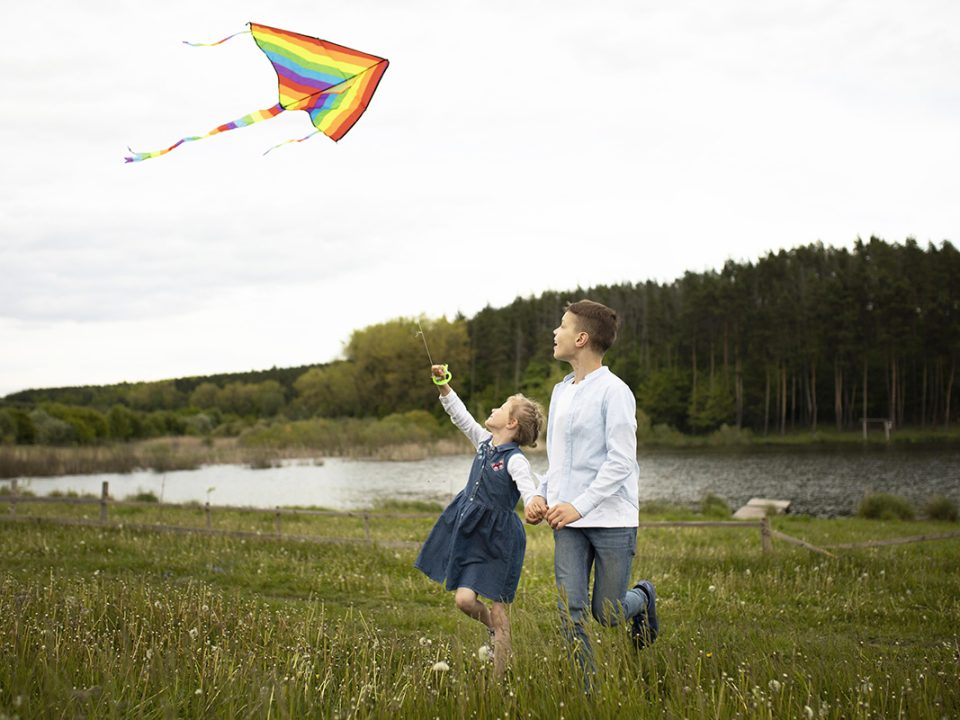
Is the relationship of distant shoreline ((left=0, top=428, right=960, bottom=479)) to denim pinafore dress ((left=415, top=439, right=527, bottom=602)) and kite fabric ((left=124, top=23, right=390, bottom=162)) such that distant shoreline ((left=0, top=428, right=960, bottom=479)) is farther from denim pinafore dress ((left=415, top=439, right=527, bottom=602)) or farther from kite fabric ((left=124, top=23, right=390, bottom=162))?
denim pinafore dress ((left=415, top=439, right=527, bottom=602))

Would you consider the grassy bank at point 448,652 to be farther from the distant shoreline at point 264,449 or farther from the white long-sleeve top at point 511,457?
the distant shoreline at point 264,449

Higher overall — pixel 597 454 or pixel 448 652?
pixel 597 454

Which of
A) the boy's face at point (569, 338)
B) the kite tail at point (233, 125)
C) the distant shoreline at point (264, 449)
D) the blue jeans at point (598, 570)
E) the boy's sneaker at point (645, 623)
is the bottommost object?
the distant shoreline at point (264, 449)

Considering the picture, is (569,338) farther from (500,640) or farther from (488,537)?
(500,640)

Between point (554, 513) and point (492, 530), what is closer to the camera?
point (554, 513)

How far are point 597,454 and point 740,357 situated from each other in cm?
6837

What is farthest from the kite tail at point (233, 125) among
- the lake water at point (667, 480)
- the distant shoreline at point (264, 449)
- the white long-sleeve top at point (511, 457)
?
the distant shoreline at point (264, 449)

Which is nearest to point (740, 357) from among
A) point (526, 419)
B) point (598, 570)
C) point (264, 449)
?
point (264, 449)

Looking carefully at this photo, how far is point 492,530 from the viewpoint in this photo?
4926mm

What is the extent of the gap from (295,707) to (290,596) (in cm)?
614

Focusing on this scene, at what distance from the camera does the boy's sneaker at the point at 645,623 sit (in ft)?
15.0

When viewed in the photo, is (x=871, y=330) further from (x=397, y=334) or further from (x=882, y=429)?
(x=397, y=334)

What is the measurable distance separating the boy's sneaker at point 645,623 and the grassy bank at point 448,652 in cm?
12

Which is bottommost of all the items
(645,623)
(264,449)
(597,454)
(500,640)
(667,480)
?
(264,449)
